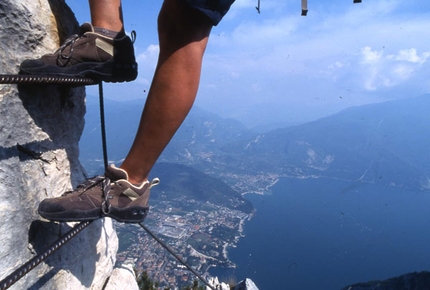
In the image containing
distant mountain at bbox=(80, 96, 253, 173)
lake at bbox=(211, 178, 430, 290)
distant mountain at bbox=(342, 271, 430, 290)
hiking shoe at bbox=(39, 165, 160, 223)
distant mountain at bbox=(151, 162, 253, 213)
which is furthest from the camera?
distant mountain at bbox=(80, 96, 253, 173)

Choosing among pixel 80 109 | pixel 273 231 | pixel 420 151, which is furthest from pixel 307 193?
pixel 80 109

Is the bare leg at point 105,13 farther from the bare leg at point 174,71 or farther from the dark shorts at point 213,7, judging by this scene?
the dark shorts at point 213,7

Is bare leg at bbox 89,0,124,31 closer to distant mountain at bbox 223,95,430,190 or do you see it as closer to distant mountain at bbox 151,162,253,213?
distant mountain at bbox 151,162,253,213

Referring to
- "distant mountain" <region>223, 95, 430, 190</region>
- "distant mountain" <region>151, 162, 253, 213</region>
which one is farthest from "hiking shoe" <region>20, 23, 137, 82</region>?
"distant mountain" <region>223, 95, 430, 190</region>

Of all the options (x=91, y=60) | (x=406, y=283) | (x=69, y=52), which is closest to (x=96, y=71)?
(x=91, y=60)

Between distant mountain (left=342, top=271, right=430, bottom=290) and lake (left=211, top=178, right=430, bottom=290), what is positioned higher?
distant mountain (left=342, top=271, right=430, bottom=290)

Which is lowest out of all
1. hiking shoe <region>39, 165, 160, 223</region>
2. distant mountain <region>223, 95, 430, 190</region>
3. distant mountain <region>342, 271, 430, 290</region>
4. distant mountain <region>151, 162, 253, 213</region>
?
distant mountain <region>223, 95, 430, 190</region>
